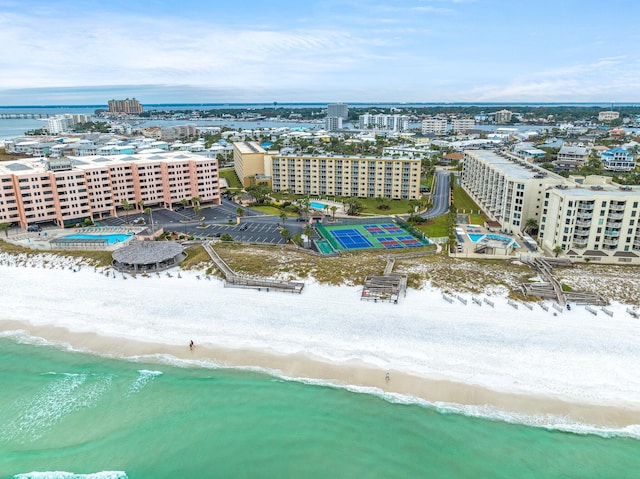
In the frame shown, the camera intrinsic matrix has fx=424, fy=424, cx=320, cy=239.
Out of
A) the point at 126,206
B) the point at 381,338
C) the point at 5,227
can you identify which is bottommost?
the point at 381,338

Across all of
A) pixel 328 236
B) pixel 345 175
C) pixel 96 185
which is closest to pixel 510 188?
pixel 328 236

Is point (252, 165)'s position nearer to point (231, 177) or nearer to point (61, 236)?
point (231, 177)

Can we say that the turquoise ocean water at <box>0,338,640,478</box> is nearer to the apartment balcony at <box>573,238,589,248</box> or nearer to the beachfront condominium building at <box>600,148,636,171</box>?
the apartment balcony at <box>573,238,589,248</box>

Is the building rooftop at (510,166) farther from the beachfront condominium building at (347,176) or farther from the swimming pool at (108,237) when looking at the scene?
the swimming pool at (108,237)

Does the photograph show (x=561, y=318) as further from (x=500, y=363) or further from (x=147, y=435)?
(x=147, y=435)

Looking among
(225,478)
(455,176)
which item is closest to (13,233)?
(225,478)

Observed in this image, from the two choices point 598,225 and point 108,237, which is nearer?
point 598,225
